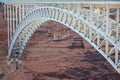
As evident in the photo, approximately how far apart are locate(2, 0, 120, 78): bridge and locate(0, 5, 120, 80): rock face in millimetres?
3988

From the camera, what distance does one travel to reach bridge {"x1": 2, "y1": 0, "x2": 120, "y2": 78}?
43.9 feet

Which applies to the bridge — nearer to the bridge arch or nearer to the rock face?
the bridge arch

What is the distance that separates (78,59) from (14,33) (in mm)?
8849

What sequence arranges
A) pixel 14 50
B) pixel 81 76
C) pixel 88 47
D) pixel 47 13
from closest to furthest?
pixel 47 13 → pixel 14 50 → pixel 81 76 → pixel 88 47

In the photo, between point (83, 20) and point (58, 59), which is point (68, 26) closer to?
point (83, 20)

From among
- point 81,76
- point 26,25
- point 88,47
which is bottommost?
point 81,76

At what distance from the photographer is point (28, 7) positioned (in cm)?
2406

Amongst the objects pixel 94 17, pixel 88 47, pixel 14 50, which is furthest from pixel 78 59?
pixel 94 17

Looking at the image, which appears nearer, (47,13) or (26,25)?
(47,13)

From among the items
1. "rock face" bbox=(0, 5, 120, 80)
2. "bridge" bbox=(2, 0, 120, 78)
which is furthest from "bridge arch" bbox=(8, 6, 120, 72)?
"rock face" bbox=(0, 5, 120, 80)

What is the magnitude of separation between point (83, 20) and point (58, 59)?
20036 millimetres

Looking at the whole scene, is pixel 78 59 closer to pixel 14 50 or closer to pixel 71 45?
pixel 71 45

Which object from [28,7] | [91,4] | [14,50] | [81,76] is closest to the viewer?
[91,4]

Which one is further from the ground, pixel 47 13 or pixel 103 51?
pixel 47 13
